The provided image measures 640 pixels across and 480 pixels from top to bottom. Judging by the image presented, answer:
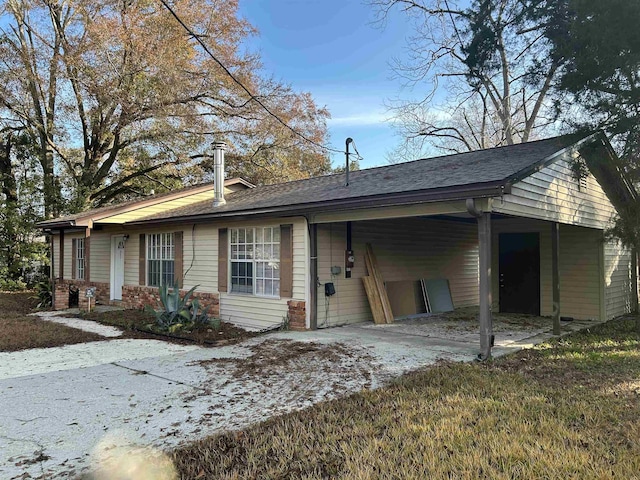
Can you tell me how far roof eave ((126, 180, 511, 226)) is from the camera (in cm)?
561

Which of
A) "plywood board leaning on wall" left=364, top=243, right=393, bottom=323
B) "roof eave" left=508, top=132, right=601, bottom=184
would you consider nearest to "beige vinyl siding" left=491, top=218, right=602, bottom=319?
"roof eave" left=508, top=132, right=601, bottom=184

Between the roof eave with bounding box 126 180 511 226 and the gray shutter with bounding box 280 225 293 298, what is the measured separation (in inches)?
15.6

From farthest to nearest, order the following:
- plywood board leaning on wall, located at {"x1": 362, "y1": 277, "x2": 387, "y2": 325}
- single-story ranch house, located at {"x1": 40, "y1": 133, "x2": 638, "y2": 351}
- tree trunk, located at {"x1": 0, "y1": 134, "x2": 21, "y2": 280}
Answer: tree trunk, located at {"x1": 0, "y1": 134, "x2": 21, "y2": 280} → plywood board leaning on wall, located at {"x1": 362, "y1": 277, "x2": 387, "y2": 325} → single-story ranch house, located at {"x1": 40, "y1": 133, "x2": 638, "y2": 351}

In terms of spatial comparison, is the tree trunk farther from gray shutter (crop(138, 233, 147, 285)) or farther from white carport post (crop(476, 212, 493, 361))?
white carport post (crop(476, 212, 493, 361))

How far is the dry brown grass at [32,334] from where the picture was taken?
7.53 meters

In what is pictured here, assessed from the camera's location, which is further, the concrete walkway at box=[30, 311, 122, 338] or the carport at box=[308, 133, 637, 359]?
the concrete walkway at box=[30, 311, 122, 338]

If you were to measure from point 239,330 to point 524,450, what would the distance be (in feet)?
20.8

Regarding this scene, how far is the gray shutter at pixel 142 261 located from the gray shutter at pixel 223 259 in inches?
129

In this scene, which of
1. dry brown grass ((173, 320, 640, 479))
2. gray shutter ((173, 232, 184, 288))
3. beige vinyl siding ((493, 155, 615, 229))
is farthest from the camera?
gray shutter ((173, 232, 184, 288))

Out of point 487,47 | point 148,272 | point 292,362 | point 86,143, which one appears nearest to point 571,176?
point 487,47

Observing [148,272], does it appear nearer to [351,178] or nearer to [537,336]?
[351,178]

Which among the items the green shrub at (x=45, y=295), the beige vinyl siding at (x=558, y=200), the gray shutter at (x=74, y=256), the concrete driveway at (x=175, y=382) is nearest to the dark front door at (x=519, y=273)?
the beige vinyl siding at (x=558, y=200)

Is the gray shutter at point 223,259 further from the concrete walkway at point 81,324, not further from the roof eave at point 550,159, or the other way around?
the roof eave at point 550,159

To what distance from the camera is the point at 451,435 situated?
3.47 m
